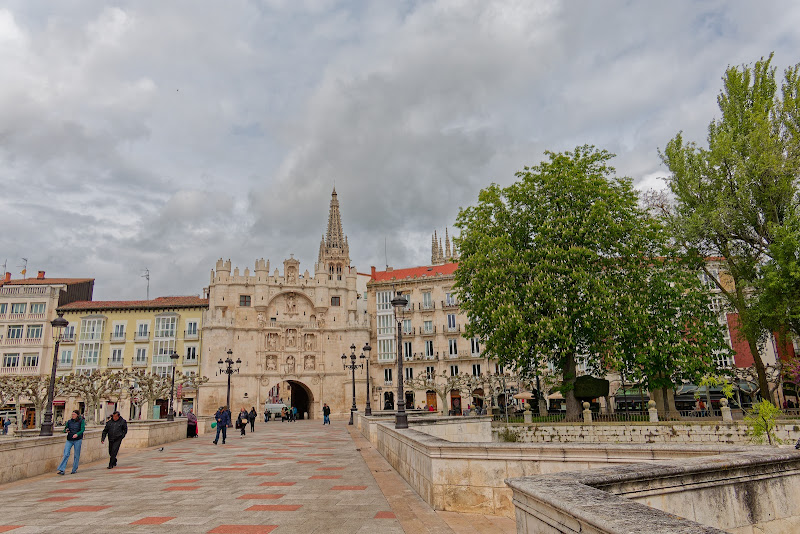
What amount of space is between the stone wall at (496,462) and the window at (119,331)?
5668 cm

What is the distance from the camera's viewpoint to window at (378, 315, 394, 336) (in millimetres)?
59700

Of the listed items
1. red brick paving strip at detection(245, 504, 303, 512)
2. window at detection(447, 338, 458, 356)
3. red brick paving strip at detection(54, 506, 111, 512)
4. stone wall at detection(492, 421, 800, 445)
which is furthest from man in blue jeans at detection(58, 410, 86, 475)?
window at detection(447, 338, 458, 356)

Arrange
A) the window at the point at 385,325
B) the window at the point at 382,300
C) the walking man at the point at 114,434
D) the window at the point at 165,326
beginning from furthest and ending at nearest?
the window at the point at 382,300 → the window at the point at 385,325 → the window at the point at 165,326 → the walking man at the point at 114,434

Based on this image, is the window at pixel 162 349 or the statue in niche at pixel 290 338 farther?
the statue in niche at pixel 290 338

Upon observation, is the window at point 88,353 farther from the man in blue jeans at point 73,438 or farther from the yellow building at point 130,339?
the man in blue jeans at point 73,438

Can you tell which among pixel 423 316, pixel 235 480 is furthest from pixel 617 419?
pixel 423 316

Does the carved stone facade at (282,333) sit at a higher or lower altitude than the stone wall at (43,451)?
higher

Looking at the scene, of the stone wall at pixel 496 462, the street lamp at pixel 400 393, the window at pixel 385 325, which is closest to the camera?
the stone wall at pixel 496 462

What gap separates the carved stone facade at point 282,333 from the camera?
55.1 m

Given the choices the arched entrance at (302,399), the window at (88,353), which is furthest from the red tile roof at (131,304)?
the arched entrance at (302,399)

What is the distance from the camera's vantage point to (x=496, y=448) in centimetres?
757

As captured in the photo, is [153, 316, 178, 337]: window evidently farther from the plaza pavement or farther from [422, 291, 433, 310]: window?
the plaza pavement

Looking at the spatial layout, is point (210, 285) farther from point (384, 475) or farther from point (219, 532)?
point (219, 532)

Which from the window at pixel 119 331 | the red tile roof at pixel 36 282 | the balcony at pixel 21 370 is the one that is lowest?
the balcony at pixel 21 370
